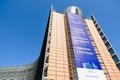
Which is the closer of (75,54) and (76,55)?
(76,55)

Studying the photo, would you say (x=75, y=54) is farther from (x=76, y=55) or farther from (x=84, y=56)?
(x=84, y=56)

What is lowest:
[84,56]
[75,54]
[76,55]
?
[84,56]

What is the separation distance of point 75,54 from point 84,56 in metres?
2.49

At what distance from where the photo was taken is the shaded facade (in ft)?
118

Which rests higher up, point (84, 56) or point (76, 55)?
point (76, 55)

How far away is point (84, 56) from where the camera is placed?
135 ft

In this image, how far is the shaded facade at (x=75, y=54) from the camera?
35.9 metres

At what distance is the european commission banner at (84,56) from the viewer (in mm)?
35847

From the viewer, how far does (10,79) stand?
78.3 meters

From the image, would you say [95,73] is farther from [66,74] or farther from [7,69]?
[7,69]

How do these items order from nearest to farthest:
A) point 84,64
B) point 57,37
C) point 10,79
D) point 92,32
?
point 84,64 → point 57,37 → point 92,32 → point 10,79

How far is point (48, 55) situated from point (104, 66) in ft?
50.2

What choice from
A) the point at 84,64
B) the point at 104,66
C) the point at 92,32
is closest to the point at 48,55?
the point at 84,64

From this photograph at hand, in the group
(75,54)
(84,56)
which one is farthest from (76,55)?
(84,56)
